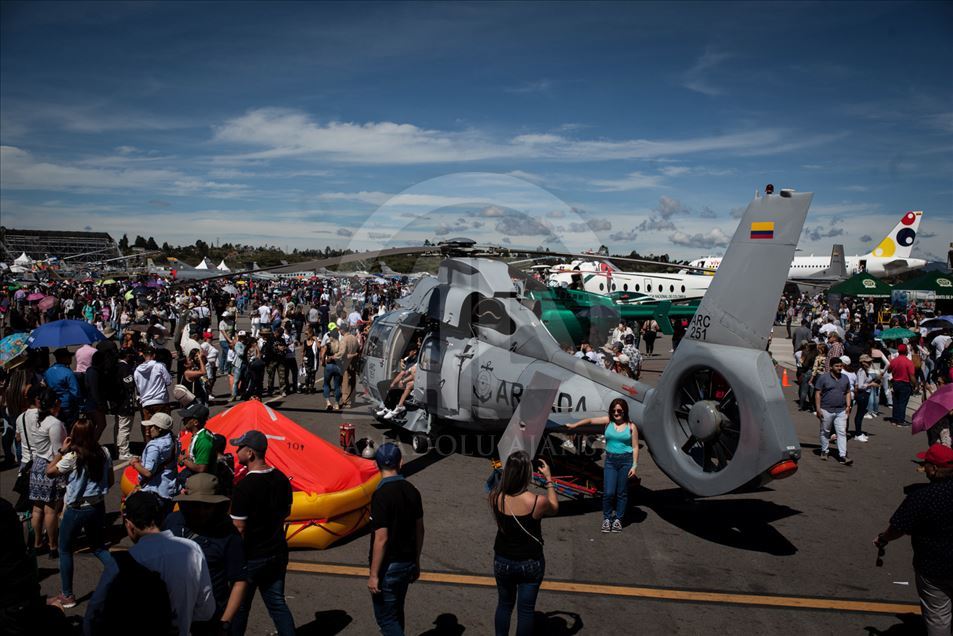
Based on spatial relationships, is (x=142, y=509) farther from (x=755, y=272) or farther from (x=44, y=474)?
(x=755, y=272)

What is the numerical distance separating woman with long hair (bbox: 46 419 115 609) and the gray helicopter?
4.83m

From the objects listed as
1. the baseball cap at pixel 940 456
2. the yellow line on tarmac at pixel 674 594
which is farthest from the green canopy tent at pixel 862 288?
the baseball cap at pixel 940 456

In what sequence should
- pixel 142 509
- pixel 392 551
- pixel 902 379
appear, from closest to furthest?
pixel 142 509
pixel 392 551
pixel 902 379

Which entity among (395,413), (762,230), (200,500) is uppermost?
(762,230)

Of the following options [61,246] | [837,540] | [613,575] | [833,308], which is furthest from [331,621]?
[61,246]

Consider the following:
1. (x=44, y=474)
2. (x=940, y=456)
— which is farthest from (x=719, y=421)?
(x=44, y=474)

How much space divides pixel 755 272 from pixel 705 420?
1566 millimetres

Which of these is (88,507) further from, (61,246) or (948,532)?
(61,246)

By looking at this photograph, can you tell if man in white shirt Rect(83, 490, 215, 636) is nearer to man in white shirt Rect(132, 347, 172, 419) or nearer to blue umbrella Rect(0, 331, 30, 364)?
man in white shirt Rect(132, 347, 172, 419)

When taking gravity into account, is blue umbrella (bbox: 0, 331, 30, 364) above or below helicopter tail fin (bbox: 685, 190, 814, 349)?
below

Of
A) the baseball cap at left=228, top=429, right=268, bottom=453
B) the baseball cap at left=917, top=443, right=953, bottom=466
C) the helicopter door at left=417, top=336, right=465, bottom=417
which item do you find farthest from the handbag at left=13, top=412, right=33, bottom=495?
the baseball cap at left=917, top=443, right=953, bottom=466

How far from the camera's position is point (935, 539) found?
405cm

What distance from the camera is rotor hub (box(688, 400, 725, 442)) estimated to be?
596 cm

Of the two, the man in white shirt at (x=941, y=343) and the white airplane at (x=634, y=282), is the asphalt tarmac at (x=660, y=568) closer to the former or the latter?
the man in white shirt at (x=941, y=343)
